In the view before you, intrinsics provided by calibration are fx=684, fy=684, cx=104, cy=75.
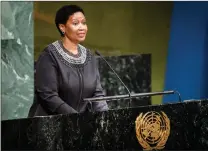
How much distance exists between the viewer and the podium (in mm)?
3896

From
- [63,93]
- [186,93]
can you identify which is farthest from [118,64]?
[63,93]

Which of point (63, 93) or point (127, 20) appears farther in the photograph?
point (127, 20)

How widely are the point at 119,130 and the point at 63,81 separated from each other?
2.10 feet

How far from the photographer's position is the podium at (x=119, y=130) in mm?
3896

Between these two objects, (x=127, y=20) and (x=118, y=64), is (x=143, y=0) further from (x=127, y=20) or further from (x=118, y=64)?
(x=118, y=64)

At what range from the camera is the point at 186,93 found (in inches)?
262

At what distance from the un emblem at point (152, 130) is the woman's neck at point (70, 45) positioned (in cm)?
82

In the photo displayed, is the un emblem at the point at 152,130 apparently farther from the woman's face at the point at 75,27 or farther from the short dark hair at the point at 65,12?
the short dark hair at the point at 65,12

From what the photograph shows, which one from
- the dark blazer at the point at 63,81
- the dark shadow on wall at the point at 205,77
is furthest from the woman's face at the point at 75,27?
the dark shadow on wall at the point at 205,77

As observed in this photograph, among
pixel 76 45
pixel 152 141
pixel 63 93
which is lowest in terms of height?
pixel 152 141

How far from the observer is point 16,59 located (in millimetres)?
5410

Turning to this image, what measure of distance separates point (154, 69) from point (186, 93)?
41cm

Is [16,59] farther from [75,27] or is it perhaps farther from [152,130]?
[152,130]

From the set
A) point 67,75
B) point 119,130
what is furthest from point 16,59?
point 119,130
